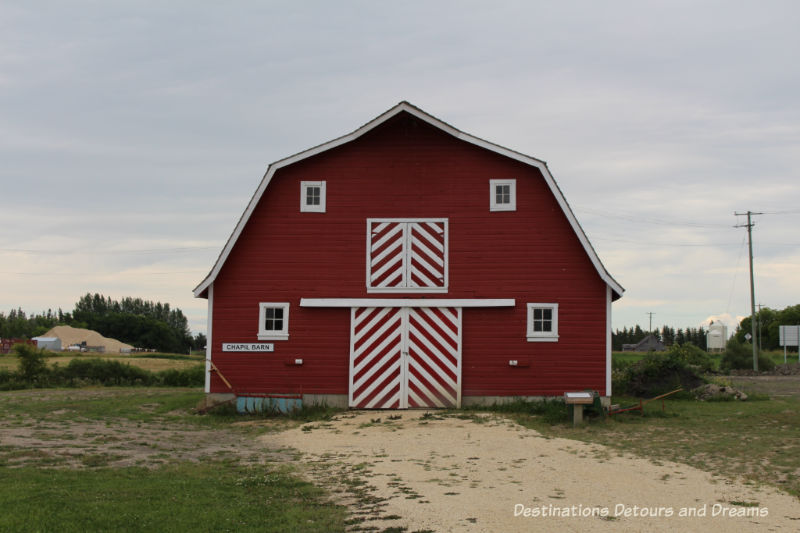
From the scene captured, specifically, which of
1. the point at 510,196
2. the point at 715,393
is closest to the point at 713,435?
the point at 510,196

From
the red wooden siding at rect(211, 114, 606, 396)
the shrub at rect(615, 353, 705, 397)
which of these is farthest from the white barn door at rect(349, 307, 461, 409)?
the shrub at rect(615, 353, 705, 397)

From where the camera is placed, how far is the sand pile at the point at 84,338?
11394cm

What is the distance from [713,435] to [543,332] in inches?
235

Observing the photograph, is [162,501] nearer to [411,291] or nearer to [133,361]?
[411,291]

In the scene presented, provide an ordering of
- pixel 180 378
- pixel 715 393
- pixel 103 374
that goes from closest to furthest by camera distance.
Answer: pixel 715 393 < pixel 103 374 < pixel 180 378

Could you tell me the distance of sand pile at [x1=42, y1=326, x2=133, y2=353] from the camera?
11394cm

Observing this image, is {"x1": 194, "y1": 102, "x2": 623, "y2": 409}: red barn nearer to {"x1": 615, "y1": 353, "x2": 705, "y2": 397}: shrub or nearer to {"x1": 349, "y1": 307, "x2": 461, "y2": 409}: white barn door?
{"x1": 349, "y1": 307, "x2": 461, "y2": 409}: white barn door

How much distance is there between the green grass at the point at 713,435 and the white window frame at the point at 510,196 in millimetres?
5421

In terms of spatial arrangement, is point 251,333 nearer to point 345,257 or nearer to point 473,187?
point 345,257

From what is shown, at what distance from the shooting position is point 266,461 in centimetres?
1271

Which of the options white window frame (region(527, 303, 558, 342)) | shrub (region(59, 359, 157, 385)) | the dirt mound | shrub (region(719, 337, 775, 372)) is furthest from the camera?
shrub (region(719, 337, 775, 372))

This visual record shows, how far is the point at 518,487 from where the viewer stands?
33.8 feet

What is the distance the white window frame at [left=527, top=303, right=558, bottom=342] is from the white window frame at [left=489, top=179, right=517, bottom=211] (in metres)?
2.62

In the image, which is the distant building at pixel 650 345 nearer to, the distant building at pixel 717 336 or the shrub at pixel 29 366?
the distant building at pixel 717 336
